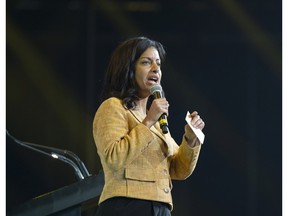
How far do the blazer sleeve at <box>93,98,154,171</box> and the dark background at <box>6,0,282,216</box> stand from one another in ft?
6.25

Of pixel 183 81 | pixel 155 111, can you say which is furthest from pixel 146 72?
pixel 183 81

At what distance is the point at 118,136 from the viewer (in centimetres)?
161

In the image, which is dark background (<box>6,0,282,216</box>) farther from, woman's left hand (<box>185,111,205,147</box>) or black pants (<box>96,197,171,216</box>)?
black pants (<box>96,197,171,216</box>)

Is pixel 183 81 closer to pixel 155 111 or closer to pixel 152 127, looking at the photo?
pixel 152 127

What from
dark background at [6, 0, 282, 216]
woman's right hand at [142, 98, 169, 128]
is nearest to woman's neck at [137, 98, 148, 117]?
woman's right hand at [142, 98, 169, 128]

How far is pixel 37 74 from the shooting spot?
362 cm

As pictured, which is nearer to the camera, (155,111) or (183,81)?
(155,111)

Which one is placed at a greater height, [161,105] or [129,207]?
[161,105]

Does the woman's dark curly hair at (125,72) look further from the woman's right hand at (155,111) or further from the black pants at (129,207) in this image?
the black pants at (129,207)

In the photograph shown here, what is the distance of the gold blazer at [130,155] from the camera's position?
1581 mm

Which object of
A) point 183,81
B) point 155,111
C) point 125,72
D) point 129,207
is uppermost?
point 183,81

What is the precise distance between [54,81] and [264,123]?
4.12ft

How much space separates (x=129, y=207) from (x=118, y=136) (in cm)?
18
